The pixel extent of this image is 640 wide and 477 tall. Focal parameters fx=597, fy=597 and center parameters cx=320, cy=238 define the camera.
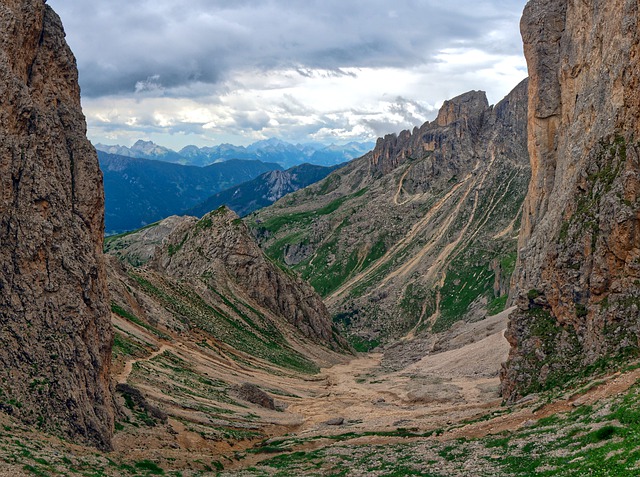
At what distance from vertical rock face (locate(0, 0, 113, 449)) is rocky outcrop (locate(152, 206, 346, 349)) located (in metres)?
68.5

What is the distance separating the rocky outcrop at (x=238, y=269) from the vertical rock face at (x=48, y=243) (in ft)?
225

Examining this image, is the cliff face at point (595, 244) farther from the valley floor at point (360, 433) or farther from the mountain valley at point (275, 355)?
the valley floor at point (360, 433)

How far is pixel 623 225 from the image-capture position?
49031mm

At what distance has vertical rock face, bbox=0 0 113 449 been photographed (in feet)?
114

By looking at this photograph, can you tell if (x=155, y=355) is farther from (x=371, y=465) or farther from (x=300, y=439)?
(x=371, y=465)

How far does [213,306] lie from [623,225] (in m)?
70.1

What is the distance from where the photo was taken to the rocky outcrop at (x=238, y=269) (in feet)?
381

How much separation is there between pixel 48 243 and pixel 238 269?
79471 mm

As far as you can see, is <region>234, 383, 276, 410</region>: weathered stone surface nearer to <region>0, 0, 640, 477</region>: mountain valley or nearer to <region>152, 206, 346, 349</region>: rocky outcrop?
<region>0, 0, 640, 477</region>: mountain valley

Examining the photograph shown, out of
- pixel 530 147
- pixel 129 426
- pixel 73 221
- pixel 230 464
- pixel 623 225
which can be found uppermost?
pixel 530 147

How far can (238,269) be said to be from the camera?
4621 inches

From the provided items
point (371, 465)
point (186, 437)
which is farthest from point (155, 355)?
point (371, 465)

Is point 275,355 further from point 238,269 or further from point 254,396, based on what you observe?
point 254,396

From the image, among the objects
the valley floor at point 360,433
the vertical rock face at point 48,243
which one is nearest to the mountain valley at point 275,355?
the vertical rock face at point 48,243
